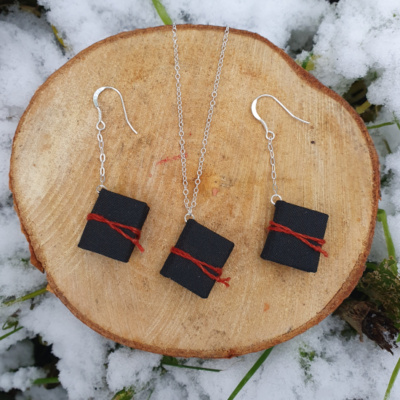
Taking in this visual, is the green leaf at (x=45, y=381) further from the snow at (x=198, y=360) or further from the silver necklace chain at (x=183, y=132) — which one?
the silver necklace chain at (x=183, y=132)

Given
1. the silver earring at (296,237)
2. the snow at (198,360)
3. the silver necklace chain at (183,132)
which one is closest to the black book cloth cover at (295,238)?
the silver earring at (296,237)

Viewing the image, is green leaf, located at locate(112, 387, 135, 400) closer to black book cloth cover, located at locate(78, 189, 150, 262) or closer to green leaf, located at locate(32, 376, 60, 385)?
green leaf, located at locate(32, 376, 60, 385)

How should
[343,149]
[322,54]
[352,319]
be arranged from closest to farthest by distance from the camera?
[343,149]
[352,319]
[322,54]

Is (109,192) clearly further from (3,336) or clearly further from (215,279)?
(3,336)

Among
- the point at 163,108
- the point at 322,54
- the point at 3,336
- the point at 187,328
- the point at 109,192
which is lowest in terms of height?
the point at 3,336

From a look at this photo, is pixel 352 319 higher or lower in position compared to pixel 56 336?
higher

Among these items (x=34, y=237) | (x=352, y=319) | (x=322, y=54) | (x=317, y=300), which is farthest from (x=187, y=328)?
(x=322, y=54)

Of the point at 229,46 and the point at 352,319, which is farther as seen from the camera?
the point at 352,319

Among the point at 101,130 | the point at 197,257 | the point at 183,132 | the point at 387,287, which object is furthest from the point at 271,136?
the point at 387,287

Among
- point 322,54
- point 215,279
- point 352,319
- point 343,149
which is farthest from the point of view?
point 322,54
